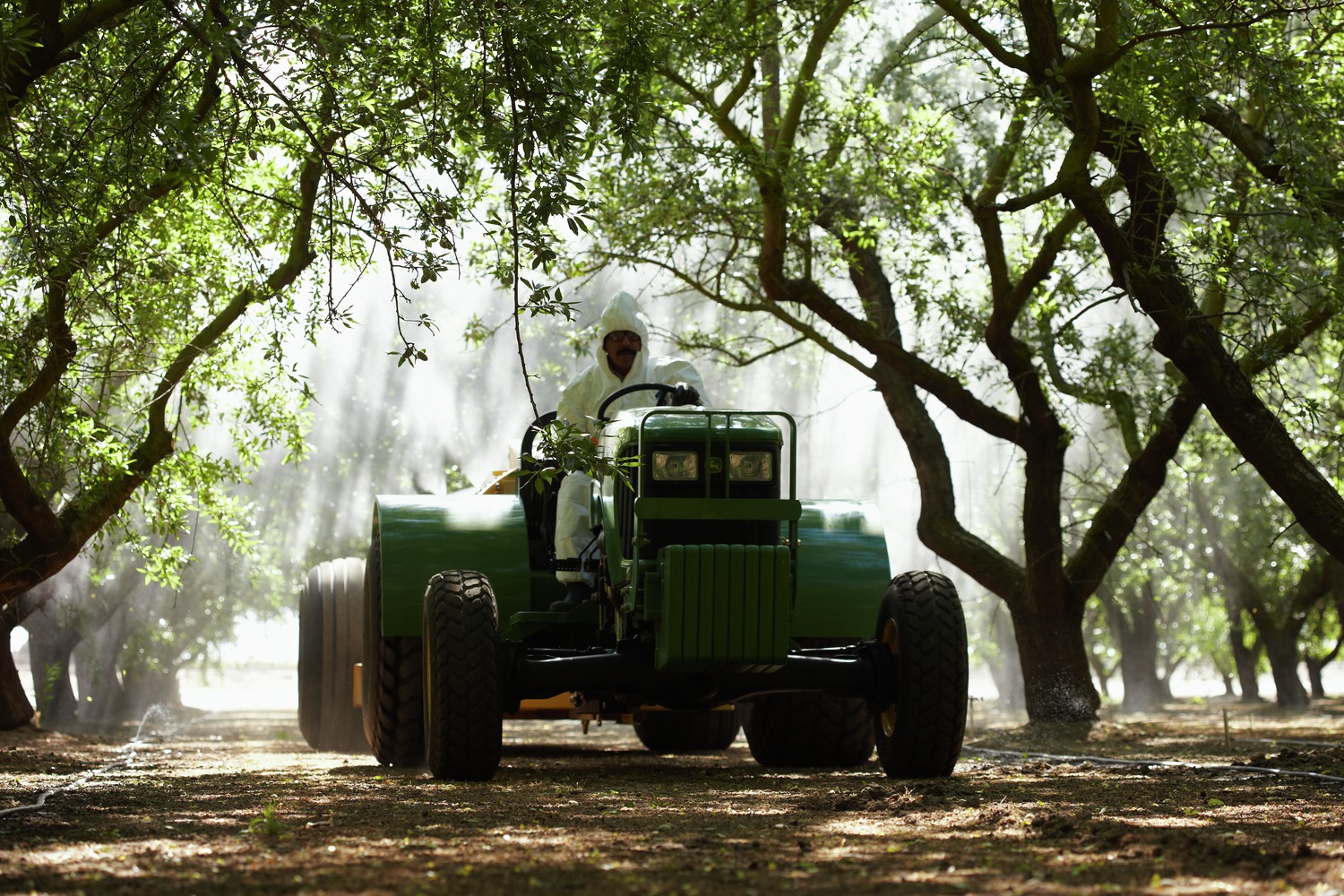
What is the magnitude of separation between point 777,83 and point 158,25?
6.87 meters

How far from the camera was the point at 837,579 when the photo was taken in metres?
8.58

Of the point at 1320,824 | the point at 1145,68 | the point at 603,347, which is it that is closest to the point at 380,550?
the point at 603,347

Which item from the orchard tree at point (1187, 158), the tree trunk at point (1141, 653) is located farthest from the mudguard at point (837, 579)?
the tree trunk at point (1141, 653)

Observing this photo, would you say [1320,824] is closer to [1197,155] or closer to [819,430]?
[1197,155]

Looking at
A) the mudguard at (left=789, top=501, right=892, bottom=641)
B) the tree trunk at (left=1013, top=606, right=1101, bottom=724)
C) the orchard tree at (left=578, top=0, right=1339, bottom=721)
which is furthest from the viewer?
the tree trunk at (left=1013, top=606, right=1101, bottom=724)

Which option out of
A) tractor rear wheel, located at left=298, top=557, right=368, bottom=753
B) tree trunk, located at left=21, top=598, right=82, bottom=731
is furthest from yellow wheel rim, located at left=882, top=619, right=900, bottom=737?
tree trunk, located at left=21, top=598, right=82, bottom=731

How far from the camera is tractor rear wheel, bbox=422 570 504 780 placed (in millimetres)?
7074

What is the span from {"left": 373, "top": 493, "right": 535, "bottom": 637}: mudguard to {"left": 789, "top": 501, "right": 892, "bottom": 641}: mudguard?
154cm

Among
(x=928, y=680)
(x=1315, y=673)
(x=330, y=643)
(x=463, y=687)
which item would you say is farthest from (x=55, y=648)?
(x=1315, y=673)

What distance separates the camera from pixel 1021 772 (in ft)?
28.5

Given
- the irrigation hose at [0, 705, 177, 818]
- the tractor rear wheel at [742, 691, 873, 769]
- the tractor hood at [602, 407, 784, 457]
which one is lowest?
the irrigation hose at [0, 705, 177, 818]

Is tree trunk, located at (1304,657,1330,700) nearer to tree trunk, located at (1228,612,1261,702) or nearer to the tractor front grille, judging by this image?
tree trunk, located at (1228,612,1261,702)

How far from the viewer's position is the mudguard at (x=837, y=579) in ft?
27.9

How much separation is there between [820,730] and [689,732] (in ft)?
9.54
